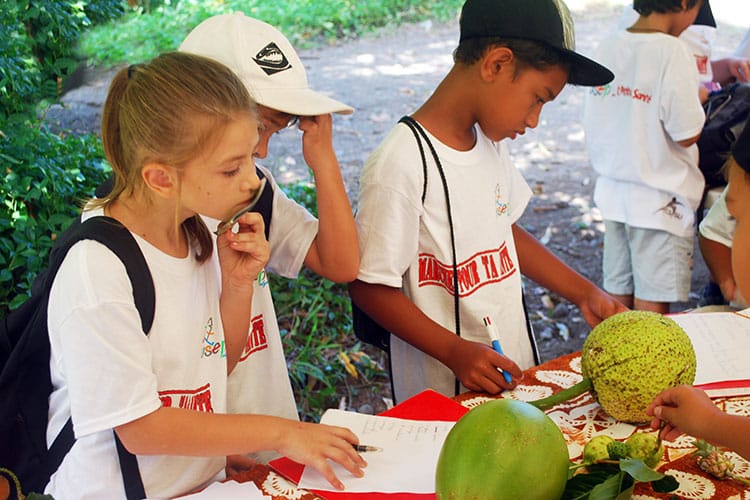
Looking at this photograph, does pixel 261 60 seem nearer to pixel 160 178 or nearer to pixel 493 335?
pixel 160 178

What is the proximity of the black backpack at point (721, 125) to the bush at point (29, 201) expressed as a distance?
263 centimetres

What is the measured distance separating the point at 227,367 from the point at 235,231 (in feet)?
1.06

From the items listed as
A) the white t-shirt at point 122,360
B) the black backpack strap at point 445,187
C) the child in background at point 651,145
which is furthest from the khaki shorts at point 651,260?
the white t-shirt at point 122,360

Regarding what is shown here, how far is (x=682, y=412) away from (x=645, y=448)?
3.8 inches

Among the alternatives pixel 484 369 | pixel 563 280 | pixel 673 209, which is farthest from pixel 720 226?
pixel 484 369

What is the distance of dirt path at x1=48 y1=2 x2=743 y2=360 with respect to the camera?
449 centimetres

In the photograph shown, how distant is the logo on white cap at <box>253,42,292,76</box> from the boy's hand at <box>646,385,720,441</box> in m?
1.03

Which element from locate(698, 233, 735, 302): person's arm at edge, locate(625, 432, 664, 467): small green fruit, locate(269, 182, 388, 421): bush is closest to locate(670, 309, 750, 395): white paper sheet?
locate(625, 432, 664, 467): small green fruit

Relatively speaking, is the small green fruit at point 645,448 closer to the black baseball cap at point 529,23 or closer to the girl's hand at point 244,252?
the girl's hand at point 244,252

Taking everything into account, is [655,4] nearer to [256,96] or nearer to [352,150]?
[256,96]

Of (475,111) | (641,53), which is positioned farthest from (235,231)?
(641,53)

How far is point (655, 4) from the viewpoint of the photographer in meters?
3.27

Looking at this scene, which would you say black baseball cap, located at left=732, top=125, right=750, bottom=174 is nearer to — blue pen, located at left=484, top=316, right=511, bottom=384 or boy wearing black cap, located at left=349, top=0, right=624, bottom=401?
boy wearing black cap, located at left=349, top=0, right=624, bottom=401

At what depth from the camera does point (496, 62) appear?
1.96 meters
